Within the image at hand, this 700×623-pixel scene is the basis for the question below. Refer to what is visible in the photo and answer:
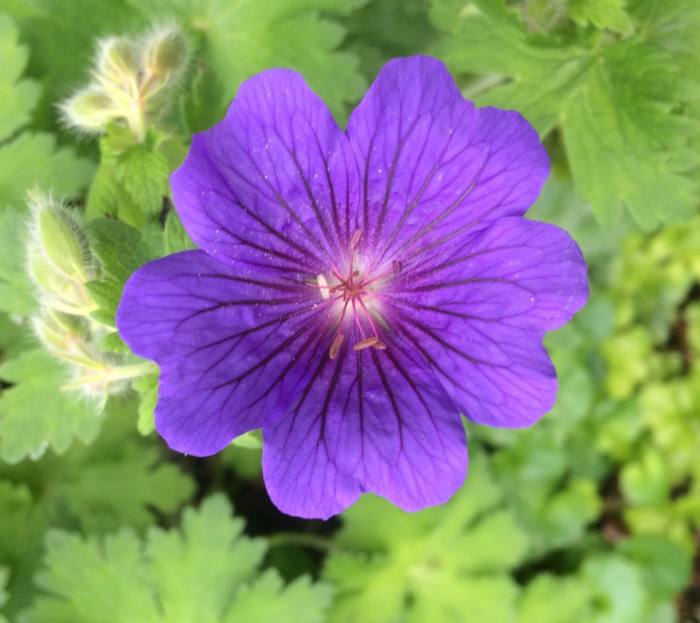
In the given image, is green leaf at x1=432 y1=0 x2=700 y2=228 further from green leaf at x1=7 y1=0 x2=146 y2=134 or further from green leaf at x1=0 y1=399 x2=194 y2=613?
green leaf at x1=0 y1=399 x2=194 y2=613

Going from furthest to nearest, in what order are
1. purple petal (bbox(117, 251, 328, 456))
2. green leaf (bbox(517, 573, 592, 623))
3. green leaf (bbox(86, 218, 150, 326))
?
green leaf (bbox(517, 573, 592, 623)) < green leaf (bbox(86, 218, 150, 326)) < purple petal (bbox(117, 251, 328, 456))

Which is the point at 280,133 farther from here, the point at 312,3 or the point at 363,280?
the point at 312,3

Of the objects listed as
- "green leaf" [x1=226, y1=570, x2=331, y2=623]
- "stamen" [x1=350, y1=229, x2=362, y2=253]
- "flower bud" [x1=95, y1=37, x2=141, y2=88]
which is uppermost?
"flower bud" [x1=95, y1=37, x2=141, y2=88]

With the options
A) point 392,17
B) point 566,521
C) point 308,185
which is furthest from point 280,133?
point 566,521

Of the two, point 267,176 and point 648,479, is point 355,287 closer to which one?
point 267,176

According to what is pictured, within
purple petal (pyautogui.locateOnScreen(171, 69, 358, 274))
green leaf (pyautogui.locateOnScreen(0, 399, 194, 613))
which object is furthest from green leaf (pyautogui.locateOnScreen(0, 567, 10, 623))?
purple petal (pyautogui.locateOnScreen(171, 69, 358, 274))

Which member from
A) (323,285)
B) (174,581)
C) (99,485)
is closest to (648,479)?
(174,581)

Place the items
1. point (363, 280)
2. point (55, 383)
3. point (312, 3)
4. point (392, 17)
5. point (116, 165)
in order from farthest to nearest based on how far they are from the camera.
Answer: point (392, 17) → point (312, 3) → point (55, 383) → point (116, 165) → point (363, 280)
